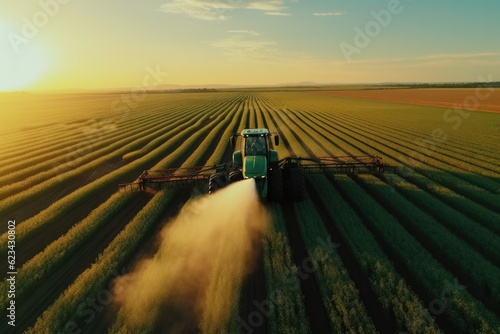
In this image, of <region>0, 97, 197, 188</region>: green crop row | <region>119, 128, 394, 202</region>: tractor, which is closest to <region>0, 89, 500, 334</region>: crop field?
<region>0, 97, 197, 188</region>: green crop row

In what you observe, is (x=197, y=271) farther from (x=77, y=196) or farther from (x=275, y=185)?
(x=77, y=196)

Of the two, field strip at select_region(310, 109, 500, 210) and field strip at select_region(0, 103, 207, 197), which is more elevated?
field strip at select_region(310, 109, 500, 210)

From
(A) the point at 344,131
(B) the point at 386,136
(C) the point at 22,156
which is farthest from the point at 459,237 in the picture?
(C) the point at 22,156

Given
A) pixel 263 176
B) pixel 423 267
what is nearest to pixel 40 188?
pixel 263 176

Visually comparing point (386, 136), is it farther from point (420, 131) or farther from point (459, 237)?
point (459, 237)

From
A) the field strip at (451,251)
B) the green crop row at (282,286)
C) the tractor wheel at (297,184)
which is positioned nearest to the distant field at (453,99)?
the field strip at (451,251)

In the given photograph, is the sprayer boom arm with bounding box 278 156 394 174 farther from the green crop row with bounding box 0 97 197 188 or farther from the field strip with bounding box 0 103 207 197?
the green crop row with bounding box 0 97 197 188
